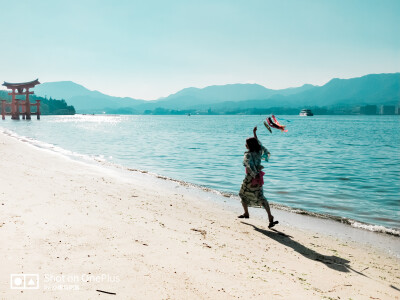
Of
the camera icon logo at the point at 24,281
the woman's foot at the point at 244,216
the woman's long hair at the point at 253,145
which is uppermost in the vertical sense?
the woman's long hair at the point at 253,145

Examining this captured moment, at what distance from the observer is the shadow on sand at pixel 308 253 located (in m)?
5.44

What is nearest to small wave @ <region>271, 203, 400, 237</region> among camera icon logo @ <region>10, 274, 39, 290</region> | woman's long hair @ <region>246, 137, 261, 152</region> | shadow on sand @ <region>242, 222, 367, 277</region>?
shadow on sand @ <region>242, 222, 367, 277</region>

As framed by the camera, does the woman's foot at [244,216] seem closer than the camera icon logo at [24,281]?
No

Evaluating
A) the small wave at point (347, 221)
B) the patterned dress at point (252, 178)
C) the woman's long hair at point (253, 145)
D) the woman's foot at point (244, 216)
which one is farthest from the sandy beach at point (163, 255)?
the woman's long hair at point (253, 145)

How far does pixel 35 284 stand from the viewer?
3.47 meters

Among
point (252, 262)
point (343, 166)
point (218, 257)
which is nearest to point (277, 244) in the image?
point (252, 262)

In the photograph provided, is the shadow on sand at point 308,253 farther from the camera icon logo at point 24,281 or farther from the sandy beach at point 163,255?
the camera icon logo at point 24,281

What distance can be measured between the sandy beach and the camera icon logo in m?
0.02

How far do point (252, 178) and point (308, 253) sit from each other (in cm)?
209

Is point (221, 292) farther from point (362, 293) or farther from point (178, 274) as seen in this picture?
point (362, 293)

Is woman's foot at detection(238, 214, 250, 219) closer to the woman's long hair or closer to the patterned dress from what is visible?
the patterned dress

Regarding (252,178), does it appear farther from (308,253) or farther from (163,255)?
(163,255)

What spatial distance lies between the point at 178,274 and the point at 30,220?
3063 mm

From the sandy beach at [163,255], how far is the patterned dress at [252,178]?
70 cm
